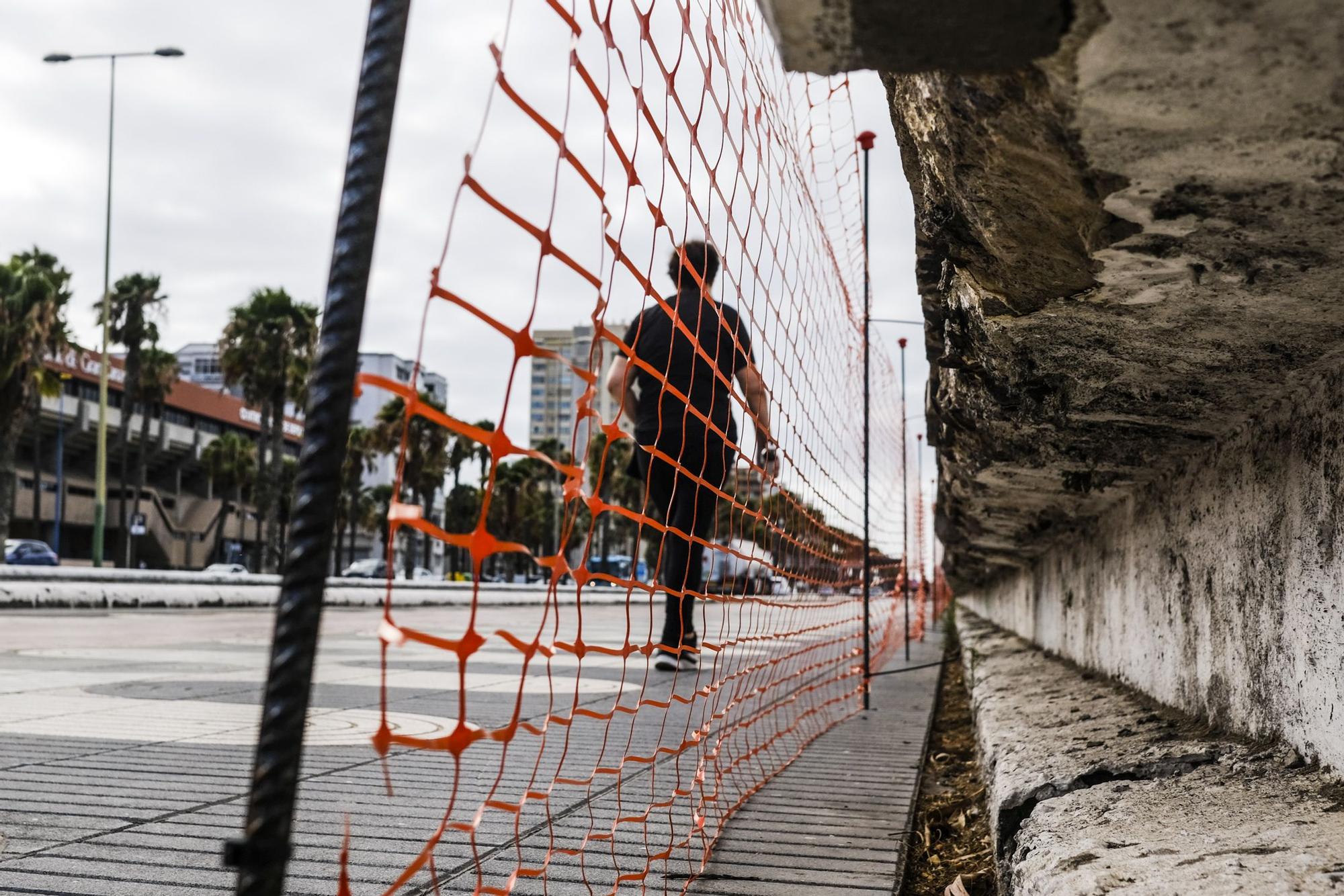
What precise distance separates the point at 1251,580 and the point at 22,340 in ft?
99.3

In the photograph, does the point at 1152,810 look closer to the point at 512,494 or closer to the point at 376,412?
the point at 512,494

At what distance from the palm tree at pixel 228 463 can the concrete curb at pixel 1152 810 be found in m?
56.4

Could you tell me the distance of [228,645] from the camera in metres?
7.81

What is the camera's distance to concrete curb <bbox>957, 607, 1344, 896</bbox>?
1.23 m

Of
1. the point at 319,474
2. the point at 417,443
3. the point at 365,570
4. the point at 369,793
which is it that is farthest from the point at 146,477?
the point at 319,474

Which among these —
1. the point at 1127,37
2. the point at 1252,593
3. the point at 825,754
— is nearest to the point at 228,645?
the point at 825,754

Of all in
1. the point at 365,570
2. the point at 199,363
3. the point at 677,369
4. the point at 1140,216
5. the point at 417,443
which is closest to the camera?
the point at 1140,216

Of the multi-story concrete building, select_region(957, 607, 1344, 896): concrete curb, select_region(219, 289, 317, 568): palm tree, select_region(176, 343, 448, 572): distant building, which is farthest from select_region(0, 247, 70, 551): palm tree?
select_region(176, 343, 448, 572): distant building

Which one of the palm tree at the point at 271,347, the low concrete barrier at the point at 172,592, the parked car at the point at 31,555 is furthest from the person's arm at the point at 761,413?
the parked car at the point at 31,555

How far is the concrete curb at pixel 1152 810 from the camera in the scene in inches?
48.5

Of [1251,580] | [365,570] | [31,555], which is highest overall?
[1251,580]

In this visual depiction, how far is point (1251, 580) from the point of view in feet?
5.95

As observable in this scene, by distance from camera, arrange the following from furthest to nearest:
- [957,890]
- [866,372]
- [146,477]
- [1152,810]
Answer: [146,477] < [866,372] < [957,890] < [1152,810]

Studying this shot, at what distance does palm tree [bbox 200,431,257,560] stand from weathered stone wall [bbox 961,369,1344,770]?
56194mm
